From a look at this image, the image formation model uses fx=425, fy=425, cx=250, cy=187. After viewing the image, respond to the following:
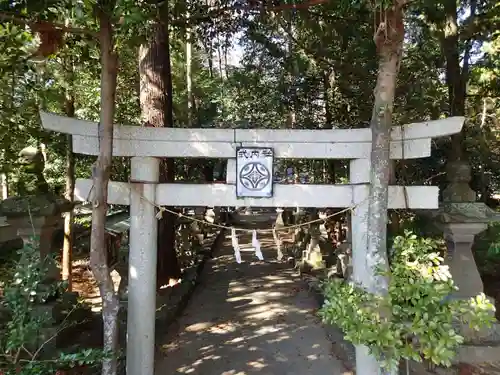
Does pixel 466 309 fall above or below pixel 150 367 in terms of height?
above

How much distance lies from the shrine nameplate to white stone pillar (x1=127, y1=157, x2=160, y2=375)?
0.87 m

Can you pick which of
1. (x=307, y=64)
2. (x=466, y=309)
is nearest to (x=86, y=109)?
(x=307, y=64)

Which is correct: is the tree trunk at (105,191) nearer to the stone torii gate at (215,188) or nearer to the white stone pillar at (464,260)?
the stone torii gate at (215,188)

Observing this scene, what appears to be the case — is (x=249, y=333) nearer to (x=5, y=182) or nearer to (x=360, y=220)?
(x=360, y=220)

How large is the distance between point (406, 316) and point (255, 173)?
184cm

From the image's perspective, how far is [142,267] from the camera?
13.5 feet

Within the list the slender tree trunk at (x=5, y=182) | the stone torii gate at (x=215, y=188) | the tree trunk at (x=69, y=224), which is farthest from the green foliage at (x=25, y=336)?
the slender tree trunk at (x=5, y=182)

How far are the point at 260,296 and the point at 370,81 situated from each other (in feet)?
16.3

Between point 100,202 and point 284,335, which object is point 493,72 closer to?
point 284,335

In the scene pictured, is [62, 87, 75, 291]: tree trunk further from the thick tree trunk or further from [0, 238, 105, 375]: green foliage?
the thick tree trunk

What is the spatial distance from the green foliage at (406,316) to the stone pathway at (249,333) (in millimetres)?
2321

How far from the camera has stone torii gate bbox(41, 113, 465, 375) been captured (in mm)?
4078

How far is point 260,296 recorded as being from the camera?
8.41m

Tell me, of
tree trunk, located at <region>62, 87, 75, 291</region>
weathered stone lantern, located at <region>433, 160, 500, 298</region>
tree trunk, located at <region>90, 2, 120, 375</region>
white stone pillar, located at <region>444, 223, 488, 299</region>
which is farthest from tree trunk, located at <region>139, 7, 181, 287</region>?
white stone pillar, located at <region>444, 223, 488, 299</region>
